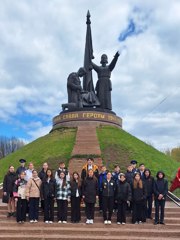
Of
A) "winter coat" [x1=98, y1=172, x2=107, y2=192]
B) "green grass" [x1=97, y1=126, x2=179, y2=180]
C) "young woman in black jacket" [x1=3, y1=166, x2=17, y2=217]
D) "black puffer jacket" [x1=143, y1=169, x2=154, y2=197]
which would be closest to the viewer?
"black puffer jacket" [x1=143, y1=169, x2=154, y2=197]

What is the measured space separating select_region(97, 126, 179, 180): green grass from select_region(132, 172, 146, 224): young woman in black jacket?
8.61 metres

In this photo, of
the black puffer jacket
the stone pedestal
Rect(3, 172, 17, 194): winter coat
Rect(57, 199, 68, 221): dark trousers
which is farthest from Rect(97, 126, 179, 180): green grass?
Rect(57, 199, 68, 221): dark trousers

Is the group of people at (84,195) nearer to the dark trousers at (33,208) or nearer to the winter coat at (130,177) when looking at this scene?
the dark trousers at (33,208)

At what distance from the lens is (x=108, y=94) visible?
27.1 meters

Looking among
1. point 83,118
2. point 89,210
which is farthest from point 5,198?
point 83,118

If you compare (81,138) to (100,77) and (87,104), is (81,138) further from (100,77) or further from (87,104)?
(100,77)

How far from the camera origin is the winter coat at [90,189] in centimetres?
982

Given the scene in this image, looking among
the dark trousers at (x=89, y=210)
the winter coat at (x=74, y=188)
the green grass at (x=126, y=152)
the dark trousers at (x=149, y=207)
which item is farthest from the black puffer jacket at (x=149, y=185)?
the green grass at (x=126, y=152)

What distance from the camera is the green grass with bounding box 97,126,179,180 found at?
65.7 ft

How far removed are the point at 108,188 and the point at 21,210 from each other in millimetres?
2544

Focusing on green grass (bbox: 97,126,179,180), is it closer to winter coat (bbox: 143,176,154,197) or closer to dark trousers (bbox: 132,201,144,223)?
winter coat (bbox: 143,176,154,197)

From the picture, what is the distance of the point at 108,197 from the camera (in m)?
9.98

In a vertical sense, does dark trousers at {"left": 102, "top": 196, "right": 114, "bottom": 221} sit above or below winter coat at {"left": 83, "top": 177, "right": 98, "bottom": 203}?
below

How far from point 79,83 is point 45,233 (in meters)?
17.9
